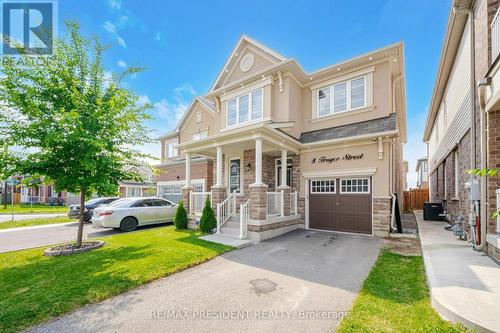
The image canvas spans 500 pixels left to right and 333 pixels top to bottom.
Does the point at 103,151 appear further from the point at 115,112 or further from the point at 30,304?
the point at 30,304

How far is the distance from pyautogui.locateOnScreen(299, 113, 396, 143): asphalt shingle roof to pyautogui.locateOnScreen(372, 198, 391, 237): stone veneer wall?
2607 mm

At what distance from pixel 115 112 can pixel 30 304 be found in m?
5.02

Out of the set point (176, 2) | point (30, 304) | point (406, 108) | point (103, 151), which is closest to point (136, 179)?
point (103, 151)

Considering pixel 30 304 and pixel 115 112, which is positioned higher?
pixel 115 112

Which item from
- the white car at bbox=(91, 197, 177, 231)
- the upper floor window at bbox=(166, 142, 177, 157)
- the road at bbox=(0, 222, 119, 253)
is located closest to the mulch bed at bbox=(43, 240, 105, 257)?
the road at bbox=(0, 222, 119, 253)

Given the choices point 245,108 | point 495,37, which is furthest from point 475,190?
point 245,108

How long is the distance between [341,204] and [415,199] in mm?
13665

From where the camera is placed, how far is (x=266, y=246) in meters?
7.37

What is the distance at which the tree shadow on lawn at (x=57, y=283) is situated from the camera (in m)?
3.47

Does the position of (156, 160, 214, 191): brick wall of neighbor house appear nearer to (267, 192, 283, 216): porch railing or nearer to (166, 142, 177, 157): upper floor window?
(166, 142, 177, 157): upper floor window

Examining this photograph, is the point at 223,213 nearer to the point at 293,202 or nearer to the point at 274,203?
the point at 274,203

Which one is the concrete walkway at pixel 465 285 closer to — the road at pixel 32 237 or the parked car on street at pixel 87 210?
the road at pixel 32 237

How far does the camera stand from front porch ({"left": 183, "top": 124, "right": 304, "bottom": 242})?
8.21 m
